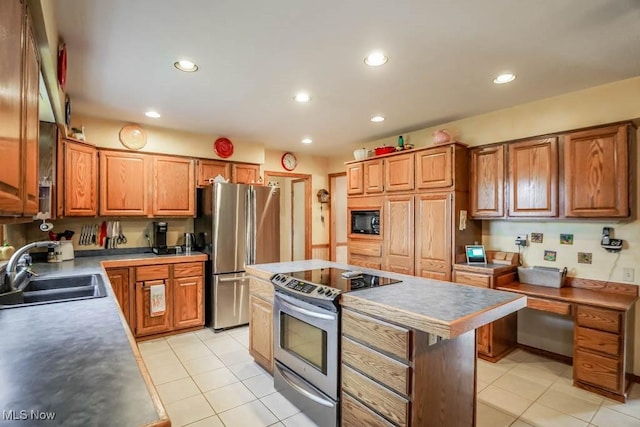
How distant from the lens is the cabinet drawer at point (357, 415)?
5.51 ft

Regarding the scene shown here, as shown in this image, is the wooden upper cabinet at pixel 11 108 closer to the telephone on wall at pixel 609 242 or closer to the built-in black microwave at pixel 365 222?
the built-in black microwave at pixel 365 222

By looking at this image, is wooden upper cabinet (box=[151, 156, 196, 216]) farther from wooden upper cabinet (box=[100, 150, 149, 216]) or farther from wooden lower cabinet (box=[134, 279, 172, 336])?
wooden lower cabinet (box=[134, 279, 172, 336])

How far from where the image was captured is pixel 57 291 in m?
2.12

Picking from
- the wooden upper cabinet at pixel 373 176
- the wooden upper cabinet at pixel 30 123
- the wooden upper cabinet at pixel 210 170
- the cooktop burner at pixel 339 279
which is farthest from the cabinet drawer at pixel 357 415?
the wooden upper cabinet at pixel 210 170

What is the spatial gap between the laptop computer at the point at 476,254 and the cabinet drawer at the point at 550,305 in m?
0.62

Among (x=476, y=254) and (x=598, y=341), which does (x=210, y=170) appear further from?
(x=598, y=341)

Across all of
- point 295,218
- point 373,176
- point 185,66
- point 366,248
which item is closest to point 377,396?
point 185,66

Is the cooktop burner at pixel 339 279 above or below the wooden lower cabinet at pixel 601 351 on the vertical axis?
above

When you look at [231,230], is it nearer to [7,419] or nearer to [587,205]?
[7,419]

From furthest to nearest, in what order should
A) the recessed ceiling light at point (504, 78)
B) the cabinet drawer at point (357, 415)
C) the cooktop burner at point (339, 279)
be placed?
the recessed ceiling light at point (504, 78) < the cooktop burner at point (339, 279) < the cabinet drawer at point (357, 415)

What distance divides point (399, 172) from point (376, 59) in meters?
1.88

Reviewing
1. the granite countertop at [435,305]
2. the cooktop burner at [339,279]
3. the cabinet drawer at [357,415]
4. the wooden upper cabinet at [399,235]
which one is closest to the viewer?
the granite countertop at [435,305]

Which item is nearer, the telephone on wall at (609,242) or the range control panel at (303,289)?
the range control panel at (303,289)

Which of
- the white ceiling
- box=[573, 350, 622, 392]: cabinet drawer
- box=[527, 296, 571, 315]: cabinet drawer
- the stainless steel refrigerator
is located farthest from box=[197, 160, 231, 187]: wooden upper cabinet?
box=[573, 350, 622, 392]: cabinet drawer
